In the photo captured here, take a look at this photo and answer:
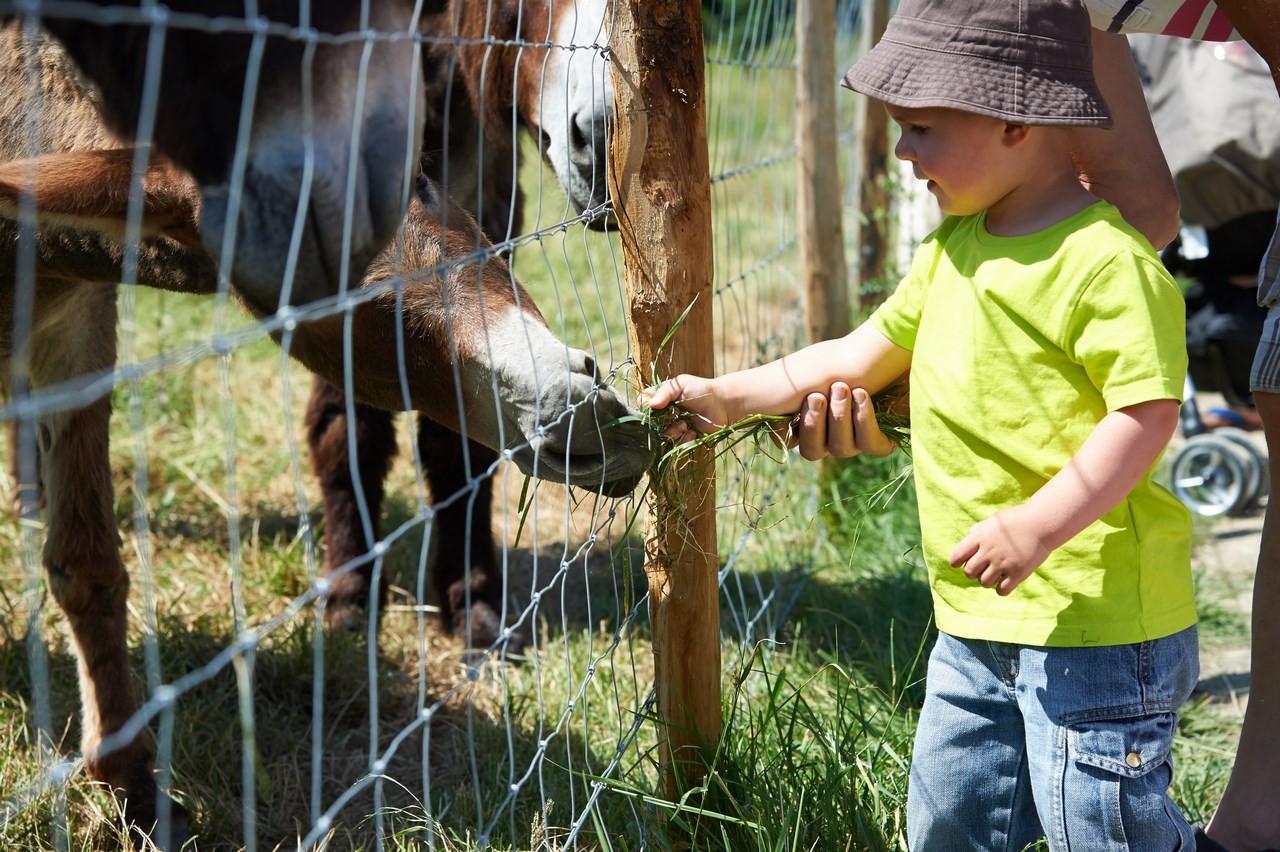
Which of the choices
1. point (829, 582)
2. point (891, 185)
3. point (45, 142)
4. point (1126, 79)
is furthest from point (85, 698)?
point (891, 185)

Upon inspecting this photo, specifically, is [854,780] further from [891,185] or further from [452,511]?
[891,185]

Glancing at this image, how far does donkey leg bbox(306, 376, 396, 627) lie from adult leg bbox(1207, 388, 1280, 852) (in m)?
2.36

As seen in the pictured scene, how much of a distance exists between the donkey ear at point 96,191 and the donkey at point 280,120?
15cm

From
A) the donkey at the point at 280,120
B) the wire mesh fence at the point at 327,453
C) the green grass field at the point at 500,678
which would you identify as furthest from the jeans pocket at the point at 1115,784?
the donkey at the point at 280,120

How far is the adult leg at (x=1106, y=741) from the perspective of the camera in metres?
1.63

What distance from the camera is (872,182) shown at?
5059 mm

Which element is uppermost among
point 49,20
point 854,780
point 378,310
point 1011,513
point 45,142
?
point 49,20

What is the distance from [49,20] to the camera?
1.53 meters

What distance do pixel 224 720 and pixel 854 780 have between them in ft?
4.98

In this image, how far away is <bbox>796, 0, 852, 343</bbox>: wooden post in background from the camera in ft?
12.9

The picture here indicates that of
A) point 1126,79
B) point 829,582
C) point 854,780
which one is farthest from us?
point 829,582

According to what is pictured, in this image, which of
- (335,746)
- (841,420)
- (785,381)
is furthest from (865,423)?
(335,746)

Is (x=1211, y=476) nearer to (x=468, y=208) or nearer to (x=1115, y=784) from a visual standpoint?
(x=468, y=208)

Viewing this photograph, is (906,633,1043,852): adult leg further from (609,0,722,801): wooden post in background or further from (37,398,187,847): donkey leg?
(37,398,187,847): donkey leg
